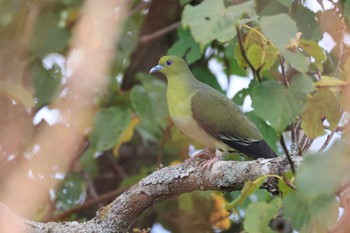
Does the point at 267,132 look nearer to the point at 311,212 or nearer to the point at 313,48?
the point at 313,48

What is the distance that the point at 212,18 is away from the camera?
6.41ft

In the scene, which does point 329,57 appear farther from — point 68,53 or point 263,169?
point 68,53

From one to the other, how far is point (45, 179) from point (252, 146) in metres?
1.33

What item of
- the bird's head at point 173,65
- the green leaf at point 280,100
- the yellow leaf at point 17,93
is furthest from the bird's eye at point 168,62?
the green leaf at point 280,100

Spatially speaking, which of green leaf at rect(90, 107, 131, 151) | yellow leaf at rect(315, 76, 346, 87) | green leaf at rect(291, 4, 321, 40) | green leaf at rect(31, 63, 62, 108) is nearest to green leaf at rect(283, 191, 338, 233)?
yellow leaf at rect(315, 76, 346, 87)

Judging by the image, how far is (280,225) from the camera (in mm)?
2088

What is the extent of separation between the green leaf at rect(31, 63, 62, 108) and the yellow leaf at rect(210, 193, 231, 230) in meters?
1.05

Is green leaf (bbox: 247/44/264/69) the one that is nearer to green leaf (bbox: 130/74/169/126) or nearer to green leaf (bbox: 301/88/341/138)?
green leaf (bbox: 301/88/341/138)

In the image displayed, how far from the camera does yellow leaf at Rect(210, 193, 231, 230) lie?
4484 mm

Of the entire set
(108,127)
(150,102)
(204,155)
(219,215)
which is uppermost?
(204,155)

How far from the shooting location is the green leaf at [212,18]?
191cm

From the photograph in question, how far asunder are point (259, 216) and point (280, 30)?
0.47 meters

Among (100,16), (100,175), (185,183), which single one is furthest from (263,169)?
(100,175)

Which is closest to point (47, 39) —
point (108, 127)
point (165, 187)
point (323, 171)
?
point (108, 127)
